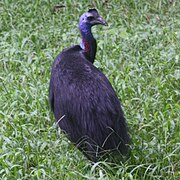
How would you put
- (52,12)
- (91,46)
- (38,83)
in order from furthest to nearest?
(52,12)
(38,83)
(91,46)

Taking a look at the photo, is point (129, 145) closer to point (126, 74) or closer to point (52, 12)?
point (126, 74)

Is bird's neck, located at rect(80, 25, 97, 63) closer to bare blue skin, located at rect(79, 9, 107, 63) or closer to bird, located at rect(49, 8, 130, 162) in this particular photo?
bare blue skin, located at rect(79, 9, 107, 63)

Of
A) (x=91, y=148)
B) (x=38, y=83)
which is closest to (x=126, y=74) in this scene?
(x=38, y=83)

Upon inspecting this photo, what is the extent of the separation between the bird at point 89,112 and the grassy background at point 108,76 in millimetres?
119

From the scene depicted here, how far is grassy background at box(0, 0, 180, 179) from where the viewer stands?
445 centimetres

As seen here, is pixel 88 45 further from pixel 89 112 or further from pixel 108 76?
pixel 89 112

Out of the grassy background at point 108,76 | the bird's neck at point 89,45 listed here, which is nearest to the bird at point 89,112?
the grassy background at point 108,76

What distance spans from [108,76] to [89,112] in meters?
1.50

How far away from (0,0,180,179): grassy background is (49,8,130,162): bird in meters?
0.12

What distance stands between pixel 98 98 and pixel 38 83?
4.80 feet

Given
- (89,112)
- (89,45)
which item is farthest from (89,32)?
(89,112)

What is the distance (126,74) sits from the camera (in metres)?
5.94

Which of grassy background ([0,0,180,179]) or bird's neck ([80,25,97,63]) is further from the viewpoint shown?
bird's neck ([80,25,97,63])

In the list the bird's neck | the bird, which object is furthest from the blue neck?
the bird
